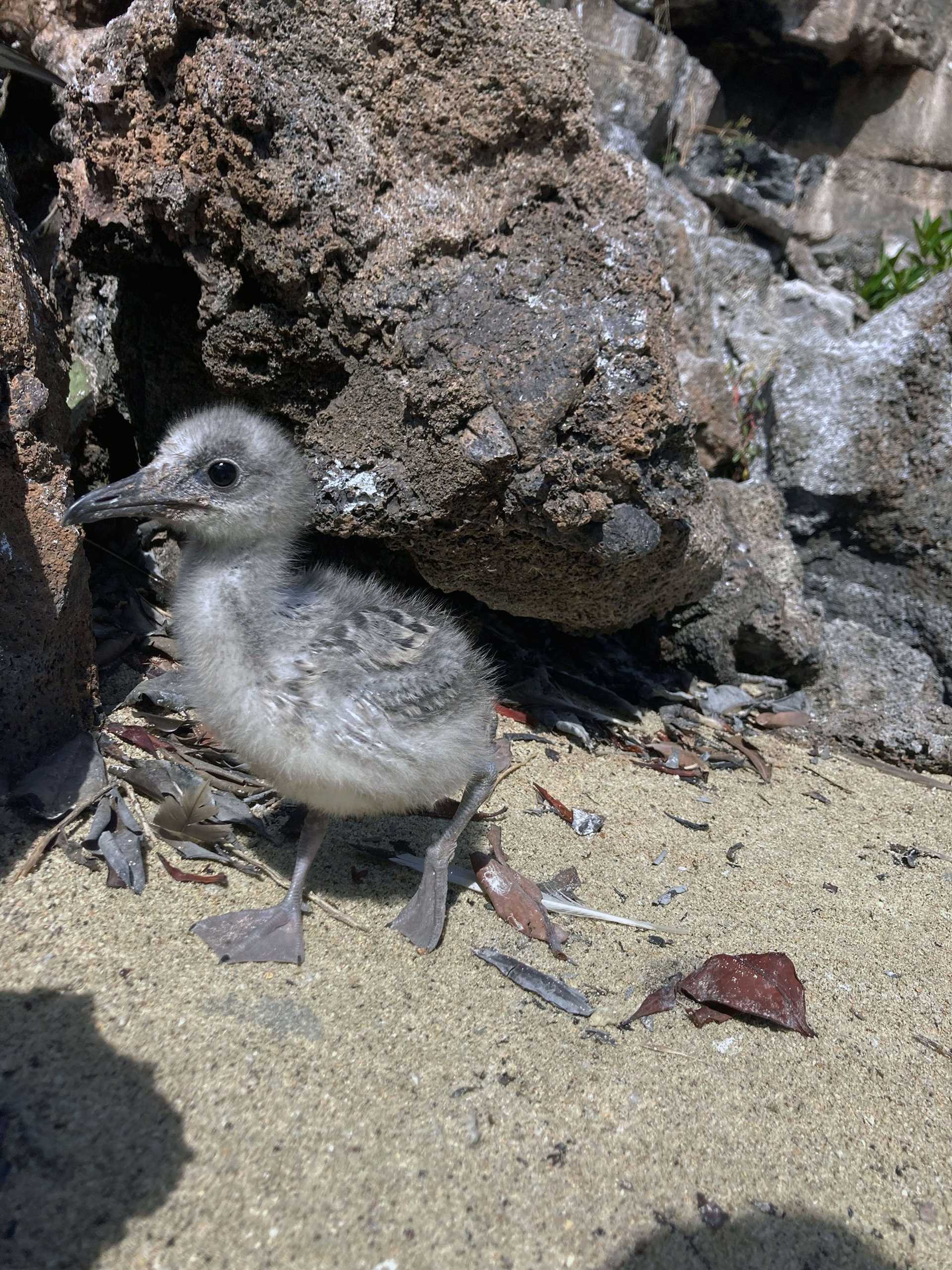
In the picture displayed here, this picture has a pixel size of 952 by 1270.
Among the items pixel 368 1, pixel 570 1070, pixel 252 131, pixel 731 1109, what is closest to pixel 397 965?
pixel 570 1070

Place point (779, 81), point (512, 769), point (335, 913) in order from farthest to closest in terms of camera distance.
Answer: point (779, 81)
point (512, 769)
point (335, 913)

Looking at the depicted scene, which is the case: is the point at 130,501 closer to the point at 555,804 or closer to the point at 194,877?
the point at 194,877

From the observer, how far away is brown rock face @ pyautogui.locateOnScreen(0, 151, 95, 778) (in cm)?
278

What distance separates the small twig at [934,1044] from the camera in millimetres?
2619

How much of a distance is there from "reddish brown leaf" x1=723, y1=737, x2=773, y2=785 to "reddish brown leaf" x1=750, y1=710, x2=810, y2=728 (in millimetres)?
264

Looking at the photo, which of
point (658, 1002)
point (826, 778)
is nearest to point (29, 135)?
point (658, 1002)

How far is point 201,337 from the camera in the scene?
11.1 feet

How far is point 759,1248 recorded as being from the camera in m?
1.98

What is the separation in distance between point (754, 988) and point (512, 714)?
1.79 m

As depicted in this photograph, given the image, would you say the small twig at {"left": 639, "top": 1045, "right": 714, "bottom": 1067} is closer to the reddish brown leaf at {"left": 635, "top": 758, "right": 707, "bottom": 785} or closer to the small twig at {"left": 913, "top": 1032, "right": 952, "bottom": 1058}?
the small twig at {"left": 913, "top": 1032, "right": 952, "bottom": 1058}

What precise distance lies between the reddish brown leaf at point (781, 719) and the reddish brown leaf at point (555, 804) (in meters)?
1.50

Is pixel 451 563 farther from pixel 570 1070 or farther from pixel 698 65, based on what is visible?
pixel 698 65

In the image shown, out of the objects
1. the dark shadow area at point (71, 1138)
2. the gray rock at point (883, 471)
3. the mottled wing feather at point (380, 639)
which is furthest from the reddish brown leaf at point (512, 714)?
the dark shadow area at point (71, 1138)

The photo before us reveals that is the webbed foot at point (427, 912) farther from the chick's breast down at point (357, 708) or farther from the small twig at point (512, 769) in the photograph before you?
the small twig at point (512, 769)
